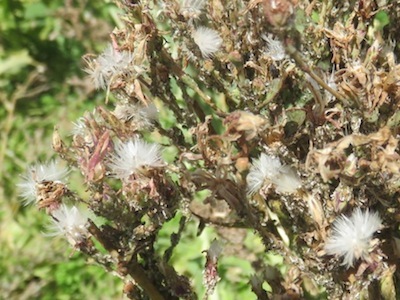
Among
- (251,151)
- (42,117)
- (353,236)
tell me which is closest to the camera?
(353,236)

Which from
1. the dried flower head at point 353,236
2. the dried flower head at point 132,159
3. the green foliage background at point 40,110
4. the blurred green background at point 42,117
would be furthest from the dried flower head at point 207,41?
the green foliage background at point 40,110

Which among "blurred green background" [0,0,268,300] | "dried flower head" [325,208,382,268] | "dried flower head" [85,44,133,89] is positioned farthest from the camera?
"blurred green background" [0,0,268,300]

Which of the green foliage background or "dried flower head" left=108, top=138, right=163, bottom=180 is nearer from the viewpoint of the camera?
"dried flower head" left=108, top=138, right=163, bottom=180

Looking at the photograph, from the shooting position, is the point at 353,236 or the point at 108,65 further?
the point at 108,65

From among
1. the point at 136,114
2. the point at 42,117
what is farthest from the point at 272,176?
the point at 42,117

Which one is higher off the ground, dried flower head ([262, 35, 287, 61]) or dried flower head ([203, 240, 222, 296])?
dried flower head ([262, 35, 287, 61])

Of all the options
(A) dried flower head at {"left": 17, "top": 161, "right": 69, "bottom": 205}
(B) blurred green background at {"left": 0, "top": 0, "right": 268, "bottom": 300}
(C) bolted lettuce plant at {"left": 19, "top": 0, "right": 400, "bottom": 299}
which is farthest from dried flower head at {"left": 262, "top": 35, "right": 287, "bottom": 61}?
(B) blurred green background at {"left": 0, "top": 0, "right": 268, "bottom": 300}

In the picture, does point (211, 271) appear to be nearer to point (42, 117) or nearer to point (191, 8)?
point (191, 8)

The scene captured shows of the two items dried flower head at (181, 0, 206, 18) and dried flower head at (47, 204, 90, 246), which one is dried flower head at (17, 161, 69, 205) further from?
dried flower head at (181, 0, 206, 18)
